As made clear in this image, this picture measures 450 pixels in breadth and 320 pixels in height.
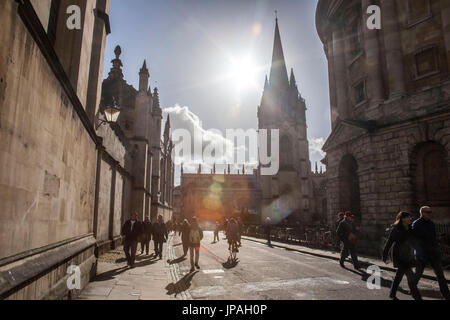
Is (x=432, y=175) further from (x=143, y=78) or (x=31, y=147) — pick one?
(x=143, y=78)

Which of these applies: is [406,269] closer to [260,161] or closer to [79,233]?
[79,233]

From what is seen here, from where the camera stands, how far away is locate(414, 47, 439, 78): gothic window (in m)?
13.9

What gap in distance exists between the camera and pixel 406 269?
18.2 ft

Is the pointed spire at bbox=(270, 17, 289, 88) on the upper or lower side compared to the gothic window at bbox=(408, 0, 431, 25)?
upper

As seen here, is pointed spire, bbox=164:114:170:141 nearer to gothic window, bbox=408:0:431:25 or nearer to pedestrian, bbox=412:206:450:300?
gothic window, bbox=408:0:431:25

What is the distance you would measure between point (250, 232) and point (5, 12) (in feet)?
105

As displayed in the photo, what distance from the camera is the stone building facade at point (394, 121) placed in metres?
12.8

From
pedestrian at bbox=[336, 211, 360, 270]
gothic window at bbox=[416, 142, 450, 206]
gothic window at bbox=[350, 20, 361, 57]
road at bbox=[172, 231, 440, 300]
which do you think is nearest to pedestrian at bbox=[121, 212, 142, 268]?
road at bbox=[172, 231, 440, 300]

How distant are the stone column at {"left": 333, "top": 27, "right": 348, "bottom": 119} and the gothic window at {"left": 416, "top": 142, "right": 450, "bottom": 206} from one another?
655 centimetres

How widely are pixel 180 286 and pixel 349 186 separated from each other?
1404cm

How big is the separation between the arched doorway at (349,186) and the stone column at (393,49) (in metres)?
4.67

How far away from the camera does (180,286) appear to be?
686cm

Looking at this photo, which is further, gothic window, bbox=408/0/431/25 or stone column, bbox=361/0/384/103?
stone column, bbox=361/0/384/103

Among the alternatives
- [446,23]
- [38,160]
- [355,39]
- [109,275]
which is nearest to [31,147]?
[38,160]
